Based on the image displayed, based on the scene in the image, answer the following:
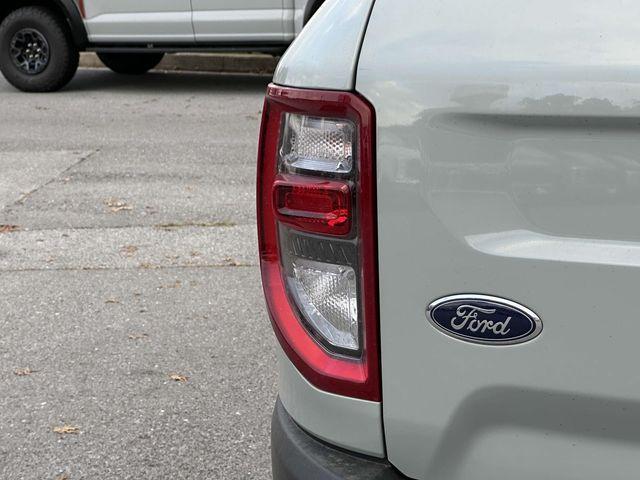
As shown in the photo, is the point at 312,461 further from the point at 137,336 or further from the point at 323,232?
the point at 137,336

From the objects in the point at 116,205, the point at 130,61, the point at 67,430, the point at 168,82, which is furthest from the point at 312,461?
the point at 130,61

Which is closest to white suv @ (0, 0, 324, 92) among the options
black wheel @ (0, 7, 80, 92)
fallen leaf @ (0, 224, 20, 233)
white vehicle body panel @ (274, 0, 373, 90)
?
black wheel @ (0, 7, 80, 92)

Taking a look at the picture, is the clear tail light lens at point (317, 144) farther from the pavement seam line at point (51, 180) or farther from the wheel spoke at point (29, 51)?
the wheel spoke at point (29, 51)

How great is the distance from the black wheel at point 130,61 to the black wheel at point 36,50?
46.0 inches

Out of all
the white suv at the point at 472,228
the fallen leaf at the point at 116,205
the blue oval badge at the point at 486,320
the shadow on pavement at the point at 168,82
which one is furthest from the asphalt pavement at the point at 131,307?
the shadow on pavement at the point at 168,82

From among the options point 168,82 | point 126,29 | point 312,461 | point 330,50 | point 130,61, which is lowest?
point 168,82

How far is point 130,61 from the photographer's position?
11.3m

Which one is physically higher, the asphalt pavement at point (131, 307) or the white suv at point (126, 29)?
the white suv at point (126, 29)

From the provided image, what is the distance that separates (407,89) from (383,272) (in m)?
0.31

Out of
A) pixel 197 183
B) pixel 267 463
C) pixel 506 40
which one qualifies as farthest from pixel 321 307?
pixel 197 183

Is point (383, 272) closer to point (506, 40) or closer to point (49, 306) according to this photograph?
point (506, 40)

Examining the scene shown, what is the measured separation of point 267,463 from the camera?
124 inches

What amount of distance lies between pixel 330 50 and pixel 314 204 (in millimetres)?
270

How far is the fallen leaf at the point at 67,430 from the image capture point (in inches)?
131
